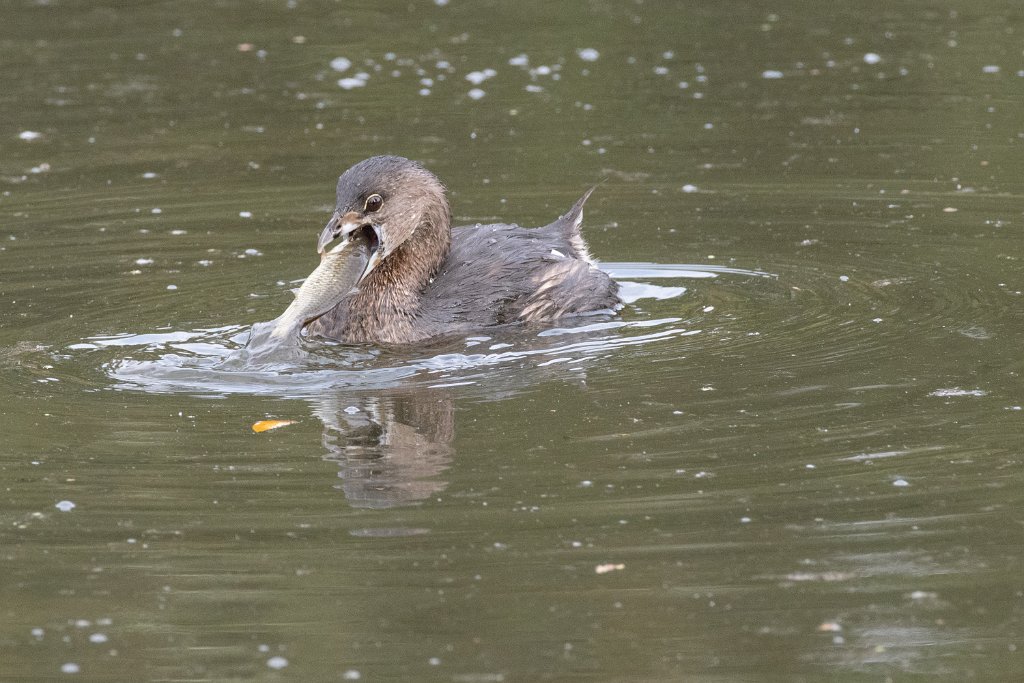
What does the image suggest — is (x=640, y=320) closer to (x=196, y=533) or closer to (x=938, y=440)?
(x=938, y=440)

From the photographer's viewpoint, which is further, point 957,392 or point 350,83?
point 350,83

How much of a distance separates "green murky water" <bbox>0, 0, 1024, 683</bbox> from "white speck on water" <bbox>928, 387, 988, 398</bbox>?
52mm

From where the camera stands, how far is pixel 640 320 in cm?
1021

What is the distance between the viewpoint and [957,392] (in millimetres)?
8484

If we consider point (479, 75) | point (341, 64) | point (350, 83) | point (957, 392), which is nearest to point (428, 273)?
point (957, 392)

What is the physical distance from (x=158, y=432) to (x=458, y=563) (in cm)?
223

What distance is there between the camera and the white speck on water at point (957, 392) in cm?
844

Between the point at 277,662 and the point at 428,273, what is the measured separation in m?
4.84

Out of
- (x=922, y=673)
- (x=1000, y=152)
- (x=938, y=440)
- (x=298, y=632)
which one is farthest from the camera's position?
(x=1000, y=152)

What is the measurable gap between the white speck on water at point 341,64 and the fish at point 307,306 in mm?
8790

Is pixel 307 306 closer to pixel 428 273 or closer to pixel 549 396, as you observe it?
pixel 428 273

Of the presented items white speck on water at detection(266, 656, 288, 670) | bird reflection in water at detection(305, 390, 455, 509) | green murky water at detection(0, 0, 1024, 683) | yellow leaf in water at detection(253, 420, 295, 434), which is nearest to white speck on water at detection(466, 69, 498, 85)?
green murky water at detection(0, 0, 1024, 683)

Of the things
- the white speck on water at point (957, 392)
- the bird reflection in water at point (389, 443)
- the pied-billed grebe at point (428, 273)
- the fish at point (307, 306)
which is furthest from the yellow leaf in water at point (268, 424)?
the white speck on water at point (957, 392)

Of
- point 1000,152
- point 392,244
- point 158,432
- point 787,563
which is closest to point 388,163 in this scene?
point 392,244
